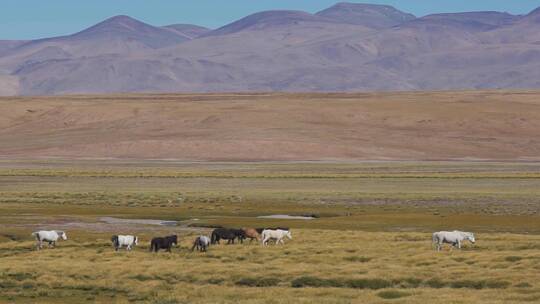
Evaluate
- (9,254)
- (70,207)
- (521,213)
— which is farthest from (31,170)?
(9,254)

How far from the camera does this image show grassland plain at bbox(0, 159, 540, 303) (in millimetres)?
28438

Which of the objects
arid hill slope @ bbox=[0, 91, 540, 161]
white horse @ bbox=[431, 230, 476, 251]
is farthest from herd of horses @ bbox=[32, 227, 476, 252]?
arid hill slope @ bbox=[0, 91, 540, 161]

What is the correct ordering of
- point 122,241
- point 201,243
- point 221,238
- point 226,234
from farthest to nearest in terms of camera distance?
point 221,238 → point 226,234 → point 122,241 → point 201,243

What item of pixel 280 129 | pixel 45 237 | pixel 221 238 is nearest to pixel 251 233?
pixel 221 238

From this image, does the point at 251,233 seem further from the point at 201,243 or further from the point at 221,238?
the point at 201,243

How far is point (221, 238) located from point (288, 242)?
2745 mm

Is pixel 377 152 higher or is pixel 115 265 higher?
pixel 377 152

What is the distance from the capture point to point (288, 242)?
39.1 meters

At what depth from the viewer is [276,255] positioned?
3491 centimetres

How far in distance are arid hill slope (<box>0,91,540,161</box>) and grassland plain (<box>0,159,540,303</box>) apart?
39173 mm

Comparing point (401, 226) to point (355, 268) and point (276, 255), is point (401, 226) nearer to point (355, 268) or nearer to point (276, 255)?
point (276, 255)

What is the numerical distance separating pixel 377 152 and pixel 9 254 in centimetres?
9929

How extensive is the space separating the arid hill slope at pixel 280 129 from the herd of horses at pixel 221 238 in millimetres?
88512

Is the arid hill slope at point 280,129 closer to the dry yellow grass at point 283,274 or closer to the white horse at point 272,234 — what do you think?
the white horse at point 272,234
